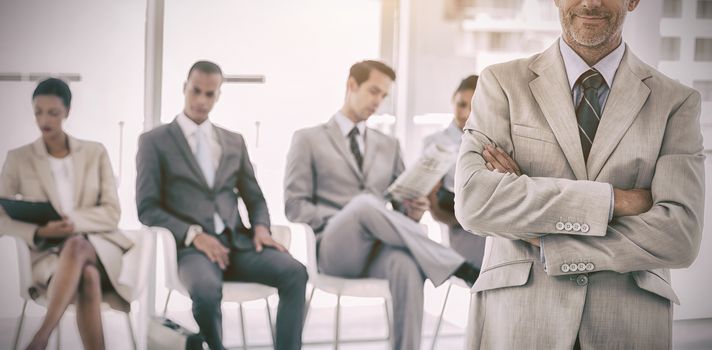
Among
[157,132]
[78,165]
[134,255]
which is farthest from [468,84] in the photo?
[78,165]

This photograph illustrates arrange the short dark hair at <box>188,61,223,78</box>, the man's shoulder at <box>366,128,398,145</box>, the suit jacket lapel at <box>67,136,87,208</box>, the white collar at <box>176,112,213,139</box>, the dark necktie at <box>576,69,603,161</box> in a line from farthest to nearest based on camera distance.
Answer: the man's shoulder at <box>366,128,398,145</box>
the short dark hair at <box>188,61,223,78</box>
the white collar at <box>176,112,213,139</box>
the suit jacket lapel at <box>67,136,87,208</box>
the dark necktie at <box>576,69,603,161</box>

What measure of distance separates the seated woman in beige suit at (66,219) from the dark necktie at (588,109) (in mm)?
2827

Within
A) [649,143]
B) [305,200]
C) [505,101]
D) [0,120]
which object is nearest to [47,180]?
[0,120]

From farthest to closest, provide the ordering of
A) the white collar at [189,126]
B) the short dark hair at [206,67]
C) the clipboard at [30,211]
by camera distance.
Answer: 1. the short dark hair at [206,67]
2. the white collar at [189,126]
3. the clipboard at [30,211]

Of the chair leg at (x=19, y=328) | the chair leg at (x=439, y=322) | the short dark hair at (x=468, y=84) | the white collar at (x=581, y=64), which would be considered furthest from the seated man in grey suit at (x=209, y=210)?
the white collar at (x=581, y=64)

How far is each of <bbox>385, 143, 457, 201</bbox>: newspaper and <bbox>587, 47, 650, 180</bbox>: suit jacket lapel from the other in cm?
270

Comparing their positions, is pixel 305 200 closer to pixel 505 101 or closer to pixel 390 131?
pixel 390 131

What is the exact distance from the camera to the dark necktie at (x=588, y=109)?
88.5 inches

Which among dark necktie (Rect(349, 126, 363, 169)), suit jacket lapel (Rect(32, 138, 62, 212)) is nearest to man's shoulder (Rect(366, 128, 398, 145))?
dark necktie (Rect(349, 126, 363, 169))

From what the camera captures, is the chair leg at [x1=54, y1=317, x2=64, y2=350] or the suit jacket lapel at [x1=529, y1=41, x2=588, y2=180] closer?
the suit jacket lapel at [x1=529, y1=41, x2=588, y2=180]

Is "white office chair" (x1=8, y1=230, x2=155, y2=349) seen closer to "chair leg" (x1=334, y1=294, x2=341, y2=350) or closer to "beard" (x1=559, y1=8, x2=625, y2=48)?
"chair leg" (x1=334, y1=294, x2=341, y2=350)

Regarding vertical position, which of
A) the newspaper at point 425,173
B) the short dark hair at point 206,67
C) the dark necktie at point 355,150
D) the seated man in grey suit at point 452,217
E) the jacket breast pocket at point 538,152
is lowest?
the seated man in grey suit at point 452,217

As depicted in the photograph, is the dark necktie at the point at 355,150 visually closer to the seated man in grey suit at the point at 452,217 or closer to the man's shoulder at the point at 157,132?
the seated man in grey suit at the point at 452,217

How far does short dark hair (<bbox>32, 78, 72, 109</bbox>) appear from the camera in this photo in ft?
13.7
